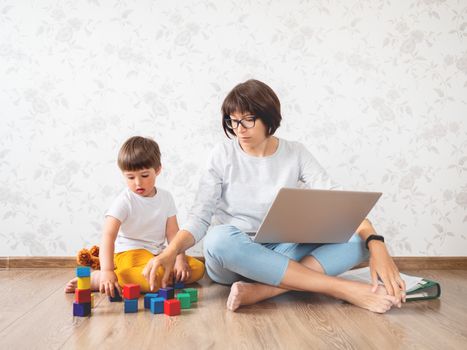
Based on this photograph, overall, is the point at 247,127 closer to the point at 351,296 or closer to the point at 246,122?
the point at 246,122

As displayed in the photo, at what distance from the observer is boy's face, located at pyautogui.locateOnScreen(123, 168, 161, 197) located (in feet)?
7.13

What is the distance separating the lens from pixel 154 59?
2.67 metres

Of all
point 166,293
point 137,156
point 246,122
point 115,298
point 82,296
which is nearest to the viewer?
point 82,296

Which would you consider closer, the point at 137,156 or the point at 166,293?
the point at 166,293

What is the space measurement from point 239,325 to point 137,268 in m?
0.65

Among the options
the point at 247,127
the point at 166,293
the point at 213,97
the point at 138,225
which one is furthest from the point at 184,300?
the point at 213,97

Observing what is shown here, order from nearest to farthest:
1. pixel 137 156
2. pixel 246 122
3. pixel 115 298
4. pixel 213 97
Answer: pixel 115 298 < pixel 246 122 < pixel 137 156 < pixel 213 97

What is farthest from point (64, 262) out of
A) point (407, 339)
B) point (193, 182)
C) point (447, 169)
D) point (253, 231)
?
point (447, 169)

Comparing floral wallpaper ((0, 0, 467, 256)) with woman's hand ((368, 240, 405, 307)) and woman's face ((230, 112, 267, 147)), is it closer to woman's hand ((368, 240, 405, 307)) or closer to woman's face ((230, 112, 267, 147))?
woman's face ((230, 112, 267, 147))

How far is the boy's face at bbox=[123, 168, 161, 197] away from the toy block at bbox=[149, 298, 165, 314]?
1.98 ft

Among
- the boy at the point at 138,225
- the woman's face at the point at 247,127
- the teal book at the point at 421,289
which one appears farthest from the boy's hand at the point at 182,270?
the teal book at the point at 421,289

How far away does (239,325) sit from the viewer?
1.57 m

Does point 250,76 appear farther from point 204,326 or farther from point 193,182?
point 204,326

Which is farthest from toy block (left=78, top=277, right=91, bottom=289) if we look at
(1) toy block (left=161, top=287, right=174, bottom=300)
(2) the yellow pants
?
(2) the yellow pants
